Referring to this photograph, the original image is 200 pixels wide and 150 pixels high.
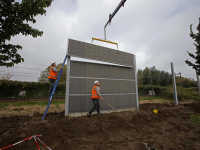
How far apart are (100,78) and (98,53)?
5.09ft

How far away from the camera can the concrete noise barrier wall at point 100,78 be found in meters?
5.53

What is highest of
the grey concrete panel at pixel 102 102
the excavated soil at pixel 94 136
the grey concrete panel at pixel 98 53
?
the grey concrete panel at pixel 98 53

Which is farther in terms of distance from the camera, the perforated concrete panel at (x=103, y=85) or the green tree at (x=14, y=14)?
the perforated concrete panel at (x=103, y=85)

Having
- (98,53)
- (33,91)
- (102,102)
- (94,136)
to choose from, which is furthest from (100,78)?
(33,91)

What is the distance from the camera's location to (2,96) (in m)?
15.0

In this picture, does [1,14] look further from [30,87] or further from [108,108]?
[30,87]

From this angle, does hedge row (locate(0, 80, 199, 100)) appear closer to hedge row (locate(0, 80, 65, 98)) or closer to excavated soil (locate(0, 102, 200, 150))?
hedge row (locate(0, 80, 65, 98))

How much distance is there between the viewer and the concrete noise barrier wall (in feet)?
18.1

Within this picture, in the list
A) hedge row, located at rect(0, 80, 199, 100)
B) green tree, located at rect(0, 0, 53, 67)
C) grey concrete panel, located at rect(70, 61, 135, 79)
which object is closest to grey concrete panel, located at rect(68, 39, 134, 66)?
grey concrete panel, located at rect(70, 61, 135, 79)

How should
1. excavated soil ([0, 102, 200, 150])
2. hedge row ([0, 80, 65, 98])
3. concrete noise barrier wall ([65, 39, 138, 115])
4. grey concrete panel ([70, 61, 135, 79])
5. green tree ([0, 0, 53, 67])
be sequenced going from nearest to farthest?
excavated soil ([0, 102, 200, 150]) → green tree ([0, 0, 53, 67]) → concrete noise barrier wall ([65, 39, 138, 115]) → grey concrete panel ([70, 61, 135, 79]) → hedge row ([0, 80, 65, 98])

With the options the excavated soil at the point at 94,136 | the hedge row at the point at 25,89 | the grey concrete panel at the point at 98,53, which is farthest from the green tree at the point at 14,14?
the hedge row at the point at 25,89

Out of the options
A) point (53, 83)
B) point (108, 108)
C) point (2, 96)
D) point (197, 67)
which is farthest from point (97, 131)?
point (2, 96)

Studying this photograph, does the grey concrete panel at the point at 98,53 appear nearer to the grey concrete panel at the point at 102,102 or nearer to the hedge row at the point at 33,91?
the grey concrete panel at the point at 102,102

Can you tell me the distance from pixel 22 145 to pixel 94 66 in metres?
4.59
